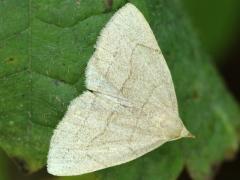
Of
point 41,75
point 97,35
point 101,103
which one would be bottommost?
point 101,103

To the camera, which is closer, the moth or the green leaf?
the green leaf

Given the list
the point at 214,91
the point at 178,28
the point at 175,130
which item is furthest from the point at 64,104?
the point at 214,91

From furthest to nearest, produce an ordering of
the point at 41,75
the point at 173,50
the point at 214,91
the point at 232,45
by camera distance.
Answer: the point at 232,45
the point at 214,91
the point at 173,50
the point at 41,75

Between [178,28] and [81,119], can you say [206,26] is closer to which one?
[178,28]

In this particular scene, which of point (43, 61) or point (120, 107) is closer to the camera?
point (43, 61)

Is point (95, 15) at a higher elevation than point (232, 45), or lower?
higher

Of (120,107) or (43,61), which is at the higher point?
(43,61)

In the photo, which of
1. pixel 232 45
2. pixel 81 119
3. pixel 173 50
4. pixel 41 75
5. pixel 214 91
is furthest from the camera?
pixel 232 45

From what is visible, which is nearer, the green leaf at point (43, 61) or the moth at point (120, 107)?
the green leaf at point (43, 61)
